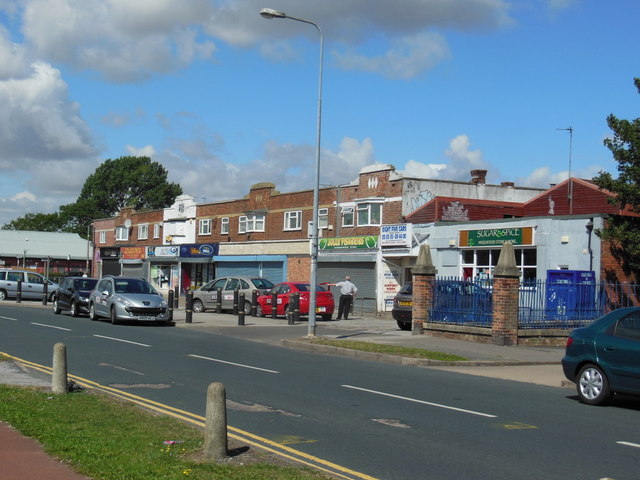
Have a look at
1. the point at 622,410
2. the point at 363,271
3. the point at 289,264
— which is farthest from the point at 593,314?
the point at 289,264

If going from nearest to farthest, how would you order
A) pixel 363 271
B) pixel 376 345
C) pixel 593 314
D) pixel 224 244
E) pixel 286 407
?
pixel 286 407
pixel 376 345
pixel 593 314
pixel 363 271
pixel 224 244

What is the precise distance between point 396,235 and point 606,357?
26.6 metres

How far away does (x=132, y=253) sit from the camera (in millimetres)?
66500

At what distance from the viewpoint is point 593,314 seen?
22.4 meters

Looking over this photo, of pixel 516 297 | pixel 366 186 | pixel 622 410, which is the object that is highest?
pixel 366 186

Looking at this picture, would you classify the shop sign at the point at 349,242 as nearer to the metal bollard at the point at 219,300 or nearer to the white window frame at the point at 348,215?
the white window frame at the point at 348,215

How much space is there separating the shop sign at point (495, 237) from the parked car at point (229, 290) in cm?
871

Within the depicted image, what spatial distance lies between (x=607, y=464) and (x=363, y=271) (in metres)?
33.4

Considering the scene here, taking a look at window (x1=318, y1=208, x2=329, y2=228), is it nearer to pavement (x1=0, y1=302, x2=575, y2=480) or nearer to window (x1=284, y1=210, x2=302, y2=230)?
window (x1=284, y1=210, x2=302, y2=230)

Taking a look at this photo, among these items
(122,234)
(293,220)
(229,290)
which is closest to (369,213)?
(293,220)

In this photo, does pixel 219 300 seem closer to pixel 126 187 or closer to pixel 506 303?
pixel 506 303

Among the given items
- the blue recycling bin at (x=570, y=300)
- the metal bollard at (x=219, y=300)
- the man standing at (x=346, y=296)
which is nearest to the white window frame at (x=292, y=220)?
the metal bollard at (x=219, y=300)

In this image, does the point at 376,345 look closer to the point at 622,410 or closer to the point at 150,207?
the point at 622,410

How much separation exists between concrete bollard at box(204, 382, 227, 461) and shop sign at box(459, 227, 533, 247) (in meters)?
23.9
